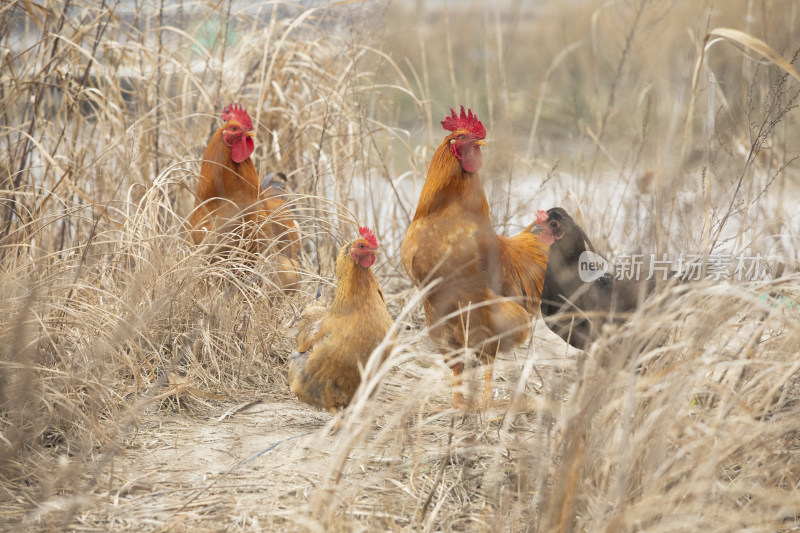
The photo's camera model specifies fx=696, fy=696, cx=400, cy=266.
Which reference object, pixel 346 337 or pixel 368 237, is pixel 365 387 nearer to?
pixel 346 337

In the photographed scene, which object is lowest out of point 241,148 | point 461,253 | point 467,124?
point 461,253

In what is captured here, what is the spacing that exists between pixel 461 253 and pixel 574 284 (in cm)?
65

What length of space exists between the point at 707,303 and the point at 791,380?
2.50 feet

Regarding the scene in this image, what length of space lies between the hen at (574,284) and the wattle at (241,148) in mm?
1832

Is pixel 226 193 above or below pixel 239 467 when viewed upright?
above

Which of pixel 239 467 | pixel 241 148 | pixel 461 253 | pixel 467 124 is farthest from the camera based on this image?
pixel 241 148

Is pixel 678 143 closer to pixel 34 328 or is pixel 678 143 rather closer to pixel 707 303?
pixel 707 303

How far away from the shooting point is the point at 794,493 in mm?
2303

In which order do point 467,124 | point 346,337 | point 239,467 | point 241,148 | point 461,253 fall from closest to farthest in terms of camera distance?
1. point 239,467
2. point 346,337
3. point 461,253
4. point 467,124
5. point 241,148

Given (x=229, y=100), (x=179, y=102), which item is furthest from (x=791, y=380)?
(x=179, y=102)

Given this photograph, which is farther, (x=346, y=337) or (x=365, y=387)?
(x=346, y=337)

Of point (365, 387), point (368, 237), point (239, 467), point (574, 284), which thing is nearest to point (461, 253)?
point (368, 237)

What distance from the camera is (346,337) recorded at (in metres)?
3.17

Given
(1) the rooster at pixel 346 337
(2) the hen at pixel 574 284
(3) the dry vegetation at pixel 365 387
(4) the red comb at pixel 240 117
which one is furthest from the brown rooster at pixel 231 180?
(2) the hen at pixel 574 284
